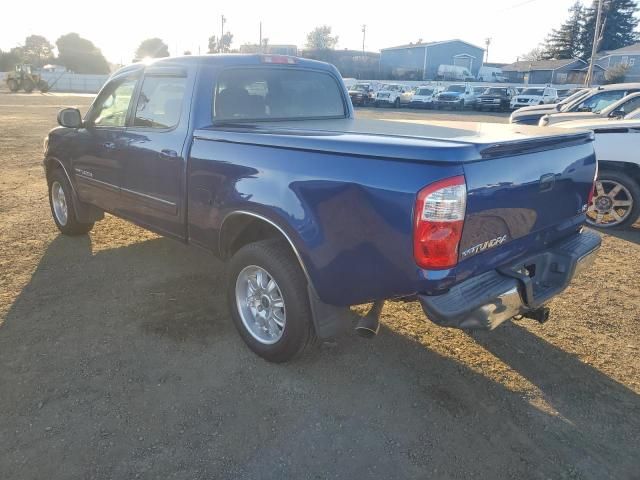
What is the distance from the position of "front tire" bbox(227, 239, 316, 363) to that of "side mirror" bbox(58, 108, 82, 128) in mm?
2456

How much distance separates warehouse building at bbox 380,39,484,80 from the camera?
64.4 meters

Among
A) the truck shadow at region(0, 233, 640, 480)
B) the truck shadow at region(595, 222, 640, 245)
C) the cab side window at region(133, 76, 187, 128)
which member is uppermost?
the cab side window at region(133, 76, 187, 128)

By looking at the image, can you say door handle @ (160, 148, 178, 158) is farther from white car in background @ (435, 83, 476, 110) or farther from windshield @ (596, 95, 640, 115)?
white car in background @ (435, 83, 476, 110)

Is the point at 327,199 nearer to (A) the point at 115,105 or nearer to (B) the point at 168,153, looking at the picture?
(B) the point at 168,153

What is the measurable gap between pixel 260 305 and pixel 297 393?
67cm

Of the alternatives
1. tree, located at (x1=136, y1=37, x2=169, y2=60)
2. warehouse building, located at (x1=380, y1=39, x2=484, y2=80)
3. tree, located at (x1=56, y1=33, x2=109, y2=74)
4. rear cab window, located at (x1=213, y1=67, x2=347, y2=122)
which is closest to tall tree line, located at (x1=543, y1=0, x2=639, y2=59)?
warehouse building, located at (x1=380, y1=39, x2=484, y2=80)

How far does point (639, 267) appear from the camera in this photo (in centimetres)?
523

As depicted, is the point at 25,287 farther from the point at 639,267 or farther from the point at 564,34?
the point at 564,34

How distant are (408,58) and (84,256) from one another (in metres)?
68.2

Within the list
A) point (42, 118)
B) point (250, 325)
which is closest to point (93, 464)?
point (250, 325)

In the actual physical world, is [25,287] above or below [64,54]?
below

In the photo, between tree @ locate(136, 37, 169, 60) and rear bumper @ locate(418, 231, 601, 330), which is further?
tree @ locate(136, 37, 169, 60)

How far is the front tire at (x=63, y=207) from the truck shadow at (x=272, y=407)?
166cm

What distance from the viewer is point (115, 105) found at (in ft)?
15.0
